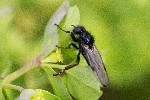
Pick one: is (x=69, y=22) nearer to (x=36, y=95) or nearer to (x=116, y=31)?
(x=36, y=95)

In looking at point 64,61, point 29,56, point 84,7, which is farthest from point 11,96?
point 84,7

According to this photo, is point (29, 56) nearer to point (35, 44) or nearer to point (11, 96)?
point (35, 44)

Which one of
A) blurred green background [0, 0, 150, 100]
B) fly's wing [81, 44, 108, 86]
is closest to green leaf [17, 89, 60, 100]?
fly's wing [81, 44, 108, 86]

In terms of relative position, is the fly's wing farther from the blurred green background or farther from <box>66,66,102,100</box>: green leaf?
the blurred green background

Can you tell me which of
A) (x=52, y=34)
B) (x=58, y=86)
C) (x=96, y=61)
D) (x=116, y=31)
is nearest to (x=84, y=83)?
(x=58, y=86)

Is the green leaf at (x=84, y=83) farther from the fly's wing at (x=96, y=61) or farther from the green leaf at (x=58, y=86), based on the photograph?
the fly's wing at (x=96, y=61)

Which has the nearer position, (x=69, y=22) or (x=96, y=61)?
(x=69, y=22)

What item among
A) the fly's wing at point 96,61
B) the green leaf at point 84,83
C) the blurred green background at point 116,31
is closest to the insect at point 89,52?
the fly's wing at point 96,61
